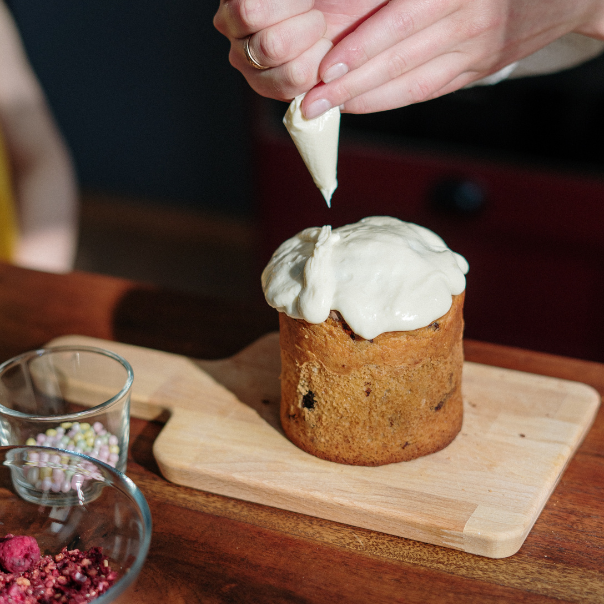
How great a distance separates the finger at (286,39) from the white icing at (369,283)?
0.22 m

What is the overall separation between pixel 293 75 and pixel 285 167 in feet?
5.09

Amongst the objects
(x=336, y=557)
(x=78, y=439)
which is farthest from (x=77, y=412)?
(x=336, y=557)

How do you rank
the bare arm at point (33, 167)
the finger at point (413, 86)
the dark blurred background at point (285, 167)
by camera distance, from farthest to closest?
the dark blurred background at point (285, 167), the bare arm at point (33, 167), the finger at point (413, 86)

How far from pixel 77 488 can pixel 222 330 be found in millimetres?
534

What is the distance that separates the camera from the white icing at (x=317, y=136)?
0.89 m

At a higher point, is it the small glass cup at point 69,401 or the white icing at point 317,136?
the white icing at point 317,136

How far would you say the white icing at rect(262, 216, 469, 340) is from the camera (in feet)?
2.74

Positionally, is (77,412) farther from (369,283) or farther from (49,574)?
(369,283)

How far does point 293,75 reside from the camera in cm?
87

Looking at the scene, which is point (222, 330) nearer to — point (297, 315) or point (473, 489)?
point (297, 315)

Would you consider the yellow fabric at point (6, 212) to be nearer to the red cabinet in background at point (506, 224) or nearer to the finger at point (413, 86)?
the red cabinet in background at point (506, 224)

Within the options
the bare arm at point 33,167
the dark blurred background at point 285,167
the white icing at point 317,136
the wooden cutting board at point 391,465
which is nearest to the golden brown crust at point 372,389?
the wooden cutting board at point 391,465

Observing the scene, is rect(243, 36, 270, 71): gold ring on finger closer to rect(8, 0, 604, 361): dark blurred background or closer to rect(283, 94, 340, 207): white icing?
rect(283, 94, 340, 207): white icing

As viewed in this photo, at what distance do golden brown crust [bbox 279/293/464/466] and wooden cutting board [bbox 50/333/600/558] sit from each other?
27 mm
